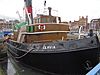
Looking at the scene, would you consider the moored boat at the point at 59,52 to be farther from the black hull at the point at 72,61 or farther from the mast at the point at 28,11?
the mast at the point at 28,11

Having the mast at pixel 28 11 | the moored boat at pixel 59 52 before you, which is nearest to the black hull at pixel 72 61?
the moored boat at pixel 59 52

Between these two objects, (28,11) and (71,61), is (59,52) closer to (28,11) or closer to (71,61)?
(71,61)

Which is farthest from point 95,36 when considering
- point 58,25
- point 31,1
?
point 31,1

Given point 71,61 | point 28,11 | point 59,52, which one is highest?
point 28,11

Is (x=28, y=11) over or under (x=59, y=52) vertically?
over

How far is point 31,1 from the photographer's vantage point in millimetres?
16938

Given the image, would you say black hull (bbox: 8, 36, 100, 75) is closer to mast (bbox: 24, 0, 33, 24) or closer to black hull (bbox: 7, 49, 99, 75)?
black hull (bbox: 7, 49, 99, 75)

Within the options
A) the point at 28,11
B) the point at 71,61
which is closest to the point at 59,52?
the point at 71,61

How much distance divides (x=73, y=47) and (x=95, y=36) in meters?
1.09

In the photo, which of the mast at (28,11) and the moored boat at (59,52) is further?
the mast at (28,11)

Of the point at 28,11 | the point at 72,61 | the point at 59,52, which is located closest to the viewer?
the point at 72,61

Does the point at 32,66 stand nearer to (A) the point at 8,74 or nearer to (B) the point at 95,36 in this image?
(A) the point at 8,74

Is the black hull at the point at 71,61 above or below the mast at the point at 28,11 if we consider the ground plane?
below

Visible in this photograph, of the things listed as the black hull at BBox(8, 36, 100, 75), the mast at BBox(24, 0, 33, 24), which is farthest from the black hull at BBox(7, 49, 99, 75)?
the mast at BBox(24, 0, 33, 24)
